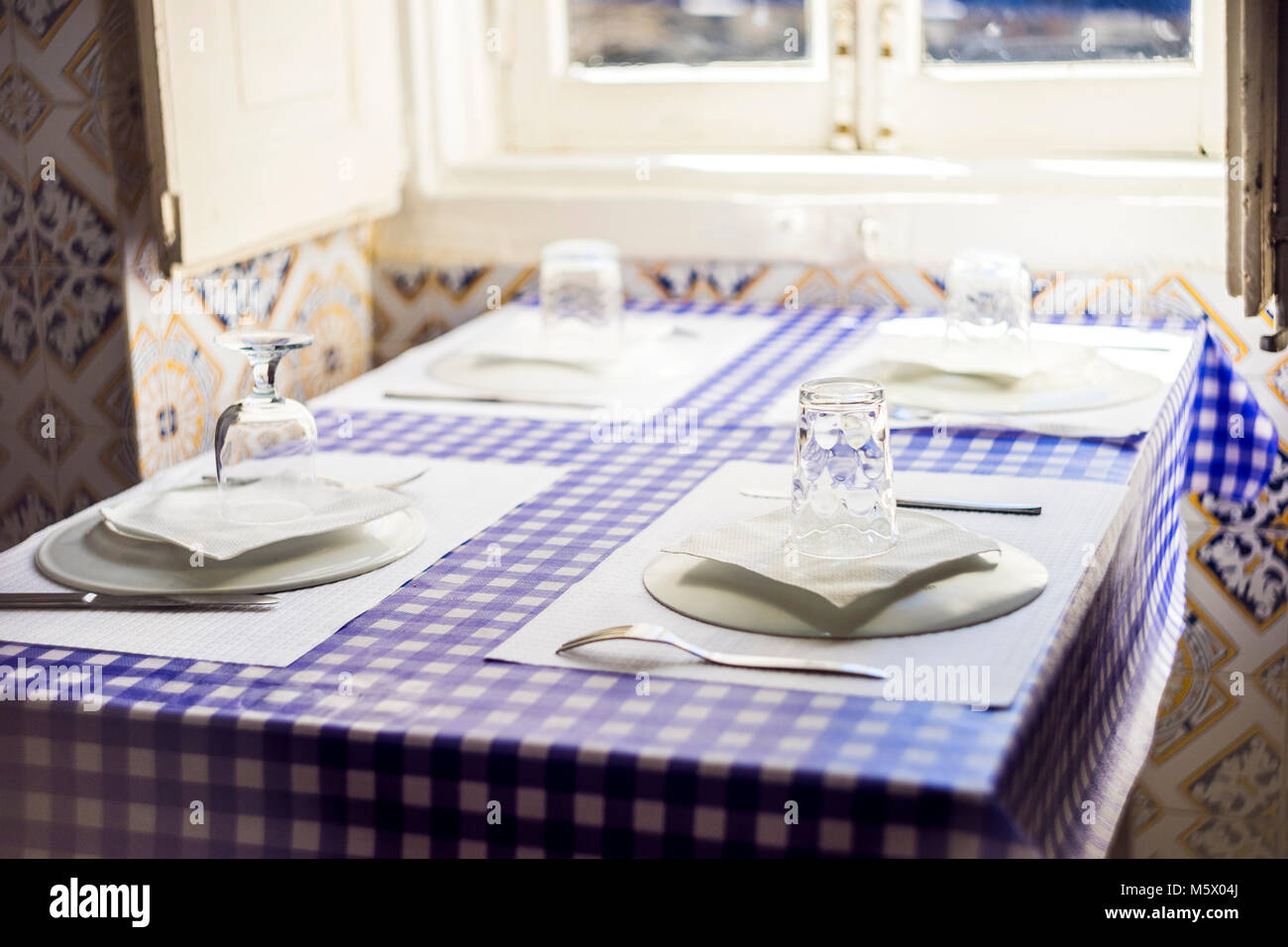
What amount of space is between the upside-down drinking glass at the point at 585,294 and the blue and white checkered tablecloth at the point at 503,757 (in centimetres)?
74

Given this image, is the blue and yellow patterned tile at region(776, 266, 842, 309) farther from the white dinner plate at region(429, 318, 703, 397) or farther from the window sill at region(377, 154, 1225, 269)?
the white dinner plate at region(429, 318, 703, 397)

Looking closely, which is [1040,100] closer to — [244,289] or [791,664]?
[244,289]

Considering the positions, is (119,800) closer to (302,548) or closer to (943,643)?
(302,548)

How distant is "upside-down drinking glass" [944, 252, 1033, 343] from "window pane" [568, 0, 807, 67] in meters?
0.72

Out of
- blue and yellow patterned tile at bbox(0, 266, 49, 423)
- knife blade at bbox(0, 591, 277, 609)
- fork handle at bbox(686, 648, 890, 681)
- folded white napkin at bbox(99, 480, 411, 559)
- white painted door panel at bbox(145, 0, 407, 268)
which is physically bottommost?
fork handle at bbox(686, 648, 890, 681)

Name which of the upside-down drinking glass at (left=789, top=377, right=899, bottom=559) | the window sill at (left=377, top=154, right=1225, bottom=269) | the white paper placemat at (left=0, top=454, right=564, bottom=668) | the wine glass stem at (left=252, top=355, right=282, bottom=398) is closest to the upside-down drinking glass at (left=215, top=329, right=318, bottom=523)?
the wine glass stem at (left=252, top=355, right=282, bottom=398)

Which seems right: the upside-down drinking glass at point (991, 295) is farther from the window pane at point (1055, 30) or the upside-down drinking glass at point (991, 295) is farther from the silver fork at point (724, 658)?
the silver fork at point (724, 658)

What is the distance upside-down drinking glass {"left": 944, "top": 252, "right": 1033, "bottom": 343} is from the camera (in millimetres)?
1757

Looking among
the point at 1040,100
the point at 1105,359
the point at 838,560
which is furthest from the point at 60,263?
the point at 1040,100

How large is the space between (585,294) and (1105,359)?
62 centimetres

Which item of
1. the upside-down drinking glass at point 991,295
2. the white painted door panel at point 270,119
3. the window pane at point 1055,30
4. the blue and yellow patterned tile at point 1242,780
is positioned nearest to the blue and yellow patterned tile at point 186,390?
the white painted door panel at point 270,119

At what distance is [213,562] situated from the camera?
119 centimetres

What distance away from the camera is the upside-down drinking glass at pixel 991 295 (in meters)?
1.76
